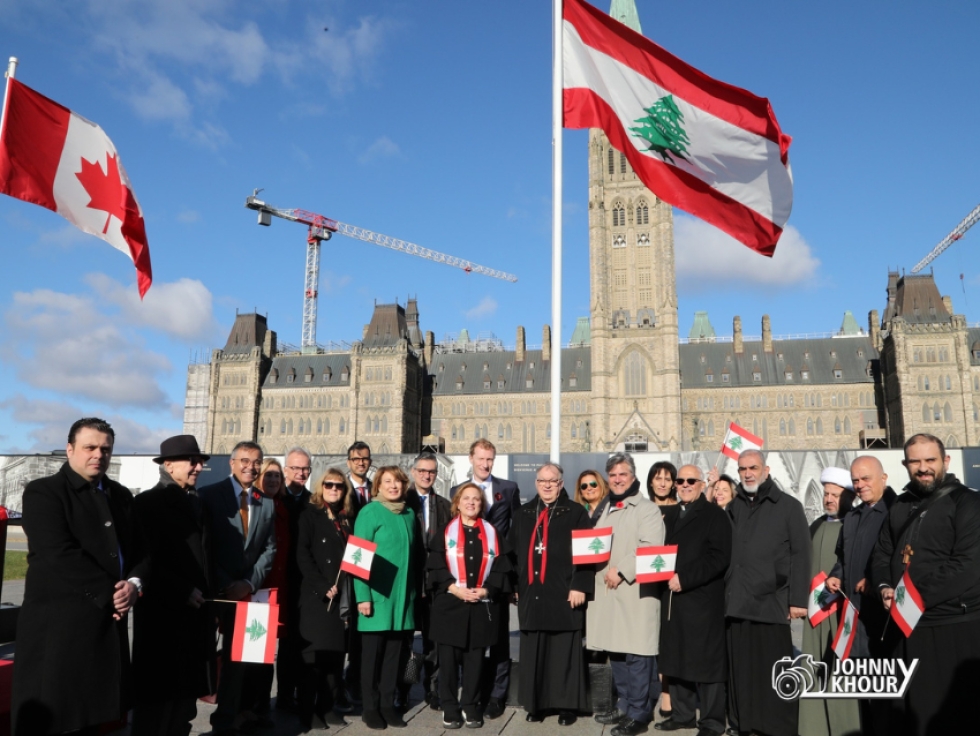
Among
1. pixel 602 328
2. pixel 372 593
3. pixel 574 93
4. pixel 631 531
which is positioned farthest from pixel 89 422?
pixel 602 328

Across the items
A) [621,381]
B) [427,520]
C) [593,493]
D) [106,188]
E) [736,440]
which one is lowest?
[427,520]

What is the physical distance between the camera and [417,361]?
73188 mm

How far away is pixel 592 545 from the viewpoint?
6.22 meters

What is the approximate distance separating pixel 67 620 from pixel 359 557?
2302mm

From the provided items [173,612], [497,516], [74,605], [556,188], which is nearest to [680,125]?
[556,188]

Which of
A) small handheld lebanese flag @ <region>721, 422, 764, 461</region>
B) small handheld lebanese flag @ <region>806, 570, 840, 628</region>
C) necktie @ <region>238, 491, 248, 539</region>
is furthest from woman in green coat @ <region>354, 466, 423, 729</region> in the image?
small handheld lebanese flag @ <region>721, 422, 764, 461</region>

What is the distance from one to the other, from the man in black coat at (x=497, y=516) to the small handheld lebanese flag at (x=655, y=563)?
130 centimetres

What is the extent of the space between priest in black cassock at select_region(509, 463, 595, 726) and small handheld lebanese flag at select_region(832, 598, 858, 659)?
189cm

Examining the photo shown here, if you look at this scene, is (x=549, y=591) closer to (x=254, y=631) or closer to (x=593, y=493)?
(x=593, y=493)

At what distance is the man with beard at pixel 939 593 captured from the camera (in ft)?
15.0

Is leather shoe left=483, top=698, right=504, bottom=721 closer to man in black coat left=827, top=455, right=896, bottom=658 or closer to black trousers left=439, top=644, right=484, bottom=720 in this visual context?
black trousers left=439, top=644, right=484, bottom=720

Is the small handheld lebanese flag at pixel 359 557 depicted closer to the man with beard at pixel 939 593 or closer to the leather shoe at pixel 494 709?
the leather shoe at pixel 494 709

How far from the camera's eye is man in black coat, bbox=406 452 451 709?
706 cm

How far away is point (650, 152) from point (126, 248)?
564 cm
